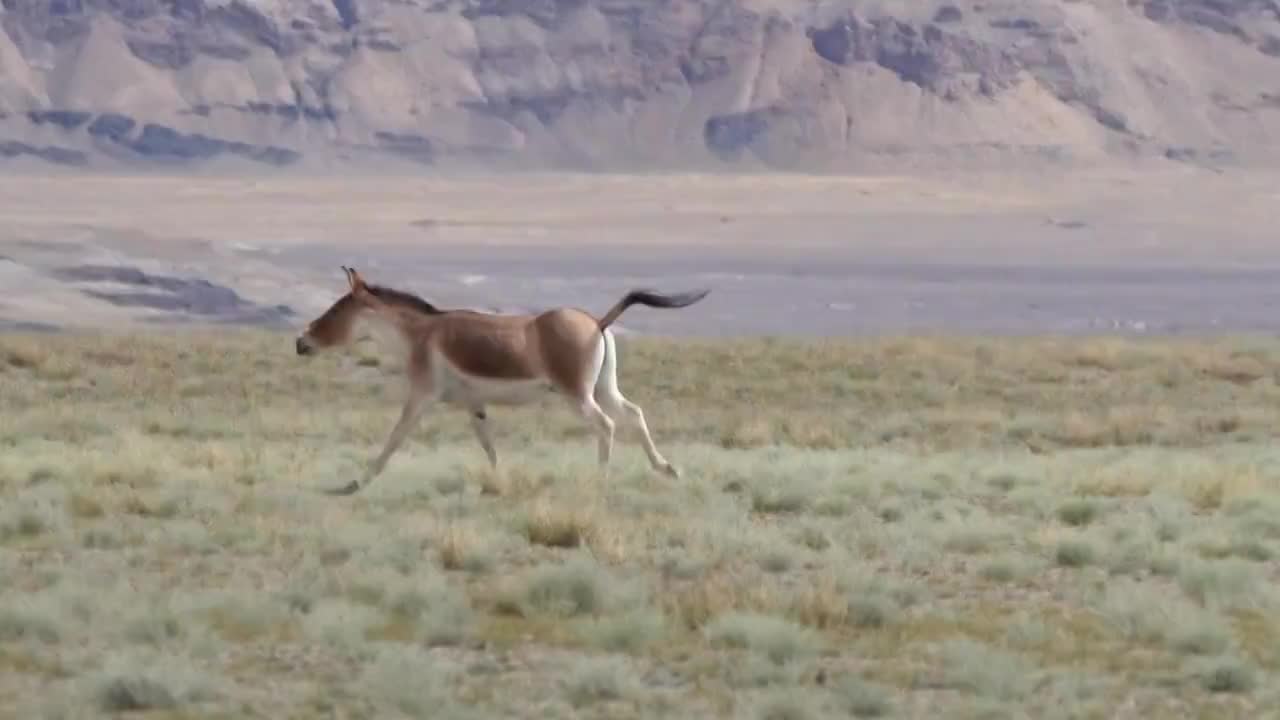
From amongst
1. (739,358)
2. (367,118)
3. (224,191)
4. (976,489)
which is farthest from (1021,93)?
(976,489)

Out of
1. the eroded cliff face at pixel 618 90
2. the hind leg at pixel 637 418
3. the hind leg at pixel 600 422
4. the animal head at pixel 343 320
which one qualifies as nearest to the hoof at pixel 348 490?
the animal head at pixel 343 320

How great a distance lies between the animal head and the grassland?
873mm

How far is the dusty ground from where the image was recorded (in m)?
60.6

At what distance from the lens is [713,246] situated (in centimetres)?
11744

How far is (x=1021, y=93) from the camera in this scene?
18838 cm

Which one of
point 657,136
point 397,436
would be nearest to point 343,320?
point 397,436

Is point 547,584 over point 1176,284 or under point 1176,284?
over

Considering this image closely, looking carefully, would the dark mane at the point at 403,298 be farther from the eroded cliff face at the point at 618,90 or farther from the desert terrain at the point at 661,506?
the eroded cliff face at the point at 618,90

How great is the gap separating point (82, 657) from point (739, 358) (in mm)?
25660

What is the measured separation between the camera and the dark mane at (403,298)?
51.6 ft

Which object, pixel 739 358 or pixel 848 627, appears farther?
pixel 739 358

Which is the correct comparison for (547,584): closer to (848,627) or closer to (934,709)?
(848,627)

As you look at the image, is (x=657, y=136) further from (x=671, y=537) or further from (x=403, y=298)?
(x=671, y=537)

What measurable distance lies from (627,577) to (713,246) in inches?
4182
